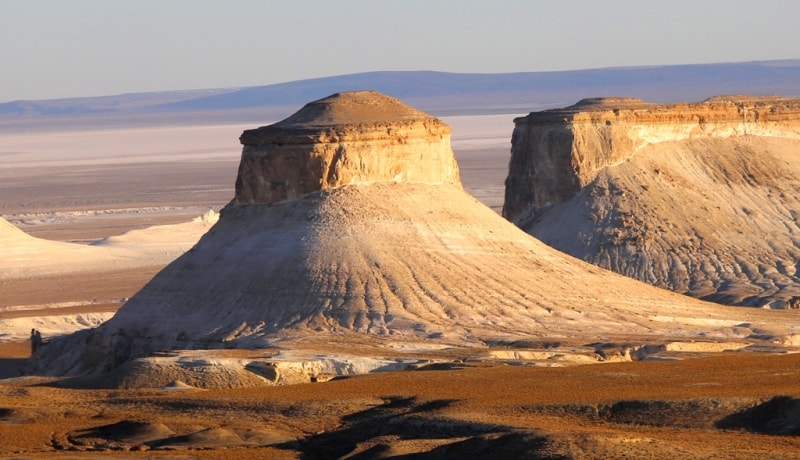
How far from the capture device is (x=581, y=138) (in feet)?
139

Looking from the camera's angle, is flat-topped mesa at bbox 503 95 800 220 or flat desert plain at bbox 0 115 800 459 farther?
flat-topped mesa at bbox 503 95 800 220

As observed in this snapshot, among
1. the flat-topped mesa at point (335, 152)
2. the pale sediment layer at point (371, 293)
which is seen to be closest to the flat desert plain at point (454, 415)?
the pale sediment layer at point (371, 293)

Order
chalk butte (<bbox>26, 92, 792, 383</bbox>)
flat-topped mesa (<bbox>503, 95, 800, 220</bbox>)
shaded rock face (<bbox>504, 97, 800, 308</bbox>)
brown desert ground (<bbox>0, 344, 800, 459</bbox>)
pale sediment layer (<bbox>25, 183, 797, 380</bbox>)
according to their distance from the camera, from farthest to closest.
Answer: flat-topped mesa (<bbox>503, 95, 800, 220</bbox>), shaded rock face (<bbox>504, 97, 800, 308</bbox>), chalk butte (<bbox>26, 92, 792, 383</bbox>), pale sediment layer (<bbox>25, 183, 797, 380</bbox>), brown desert ground (<bbox>0, 344, 800, 459</bbox>)

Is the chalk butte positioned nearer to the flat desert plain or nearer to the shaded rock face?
the flat desert plain

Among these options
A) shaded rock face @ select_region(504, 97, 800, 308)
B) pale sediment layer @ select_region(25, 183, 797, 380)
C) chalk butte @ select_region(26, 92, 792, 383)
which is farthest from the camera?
shaded rock face @ select_region(504, 97, 800, 308)

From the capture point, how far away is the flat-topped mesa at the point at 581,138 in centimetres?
4228

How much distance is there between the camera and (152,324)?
2936cm

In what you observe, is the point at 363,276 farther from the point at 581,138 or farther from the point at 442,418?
the point at 581,138

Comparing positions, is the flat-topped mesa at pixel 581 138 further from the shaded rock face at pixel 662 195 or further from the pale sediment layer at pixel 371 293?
the pale sediment layer at pixel 371 293

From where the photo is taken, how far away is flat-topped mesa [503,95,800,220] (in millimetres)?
42281

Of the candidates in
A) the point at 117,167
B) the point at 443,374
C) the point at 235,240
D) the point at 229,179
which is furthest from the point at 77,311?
the point at 117,167

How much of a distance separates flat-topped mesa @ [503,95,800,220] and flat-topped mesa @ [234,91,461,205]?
10.5 m

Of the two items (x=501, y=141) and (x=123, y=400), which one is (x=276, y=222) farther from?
(x=501, y=141)

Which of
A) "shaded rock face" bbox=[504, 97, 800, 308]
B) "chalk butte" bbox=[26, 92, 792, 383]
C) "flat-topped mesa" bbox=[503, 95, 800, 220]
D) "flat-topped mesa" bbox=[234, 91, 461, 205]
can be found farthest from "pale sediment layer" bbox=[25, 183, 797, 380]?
"flat-topped mesa" bbox=[503, 95, 800, 220]
